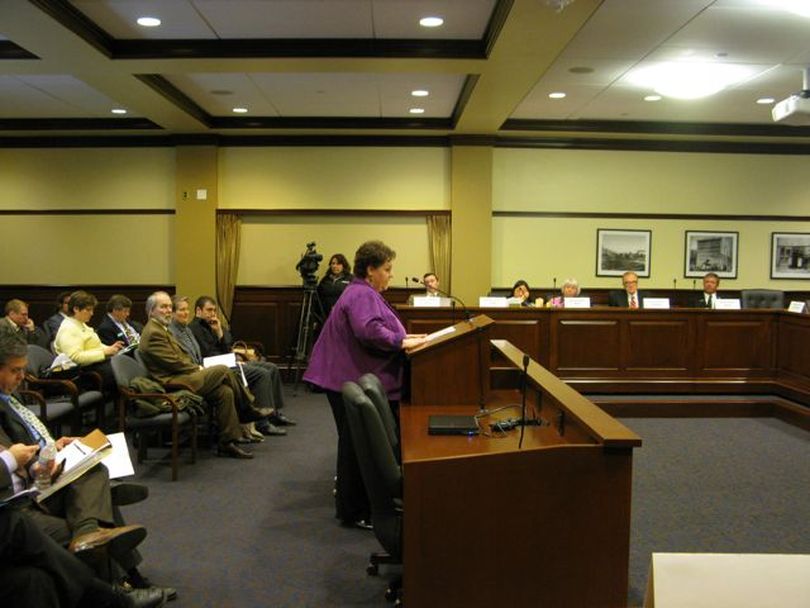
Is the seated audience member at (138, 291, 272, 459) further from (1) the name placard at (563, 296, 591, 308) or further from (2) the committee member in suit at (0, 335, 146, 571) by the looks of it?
(1) the name placard at (563, 296, 591, 308)

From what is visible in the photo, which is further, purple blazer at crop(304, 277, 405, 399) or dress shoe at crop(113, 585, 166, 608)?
purple blazer at crop(304, 277, 405, 399)

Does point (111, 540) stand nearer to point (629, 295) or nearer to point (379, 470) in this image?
point (379, 470)

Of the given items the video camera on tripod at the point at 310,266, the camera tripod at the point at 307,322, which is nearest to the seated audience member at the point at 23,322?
the camera tripod at the point at 307,322

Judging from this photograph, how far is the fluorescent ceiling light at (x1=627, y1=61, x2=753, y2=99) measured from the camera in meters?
6.30

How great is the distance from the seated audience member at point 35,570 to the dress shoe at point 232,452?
8.80 ft

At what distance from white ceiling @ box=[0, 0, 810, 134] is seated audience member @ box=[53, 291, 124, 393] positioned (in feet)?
6.54

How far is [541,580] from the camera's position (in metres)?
2.18

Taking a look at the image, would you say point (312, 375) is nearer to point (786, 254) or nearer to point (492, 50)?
point (492, 50)

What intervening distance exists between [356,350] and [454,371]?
0.51 m

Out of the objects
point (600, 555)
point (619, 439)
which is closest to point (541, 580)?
point (600, 555)

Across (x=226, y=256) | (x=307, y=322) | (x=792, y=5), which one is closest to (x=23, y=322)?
(x=307, y=322)

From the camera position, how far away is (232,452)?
5.07 metres

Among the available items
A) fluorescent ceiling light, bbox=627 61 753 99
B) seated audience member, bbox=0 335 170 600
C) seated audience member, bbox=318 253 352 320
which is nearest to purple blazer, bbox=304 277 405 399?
seated audience member, bbox=0 335 170 600

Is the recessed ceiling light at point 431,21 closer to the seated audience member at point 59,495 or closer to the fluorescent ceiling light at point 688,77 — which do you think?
the fluorescent ceiling light at point 688,77
